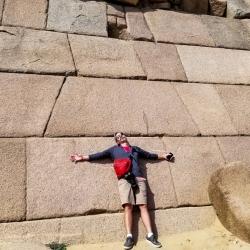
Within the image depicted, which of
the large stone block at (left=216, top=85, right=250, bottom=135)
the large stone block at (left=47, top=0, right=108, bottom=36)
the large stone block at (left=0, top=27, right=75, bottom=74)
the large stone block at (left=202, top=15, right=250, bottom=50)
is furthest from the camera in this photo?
the large stone block at (left=202, top=15, right=250, bottom=50)

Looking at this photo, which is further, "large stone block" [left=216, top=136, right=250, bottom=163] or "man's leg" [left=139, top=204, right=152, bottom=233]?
"large stone block" [left=216, top=136, right=250, bottom=163]

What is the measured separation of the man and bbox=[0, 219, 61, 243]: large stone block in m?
0.72

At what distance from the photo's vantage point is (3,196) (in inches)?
173

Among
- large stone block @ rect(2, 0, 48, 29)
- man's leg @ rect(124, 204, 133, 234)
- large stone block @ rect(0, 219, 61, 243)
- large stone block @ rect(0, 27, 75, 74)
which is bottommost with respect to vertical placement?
large stone block @ rect(0, 219, 61, 243)

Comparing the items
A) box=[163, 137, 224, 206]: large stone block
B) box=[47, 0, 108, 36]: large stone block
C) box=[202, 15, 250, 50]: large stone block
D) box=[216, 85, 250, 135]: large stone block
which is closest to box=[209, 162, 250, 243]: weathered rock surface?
box=[163, 137, 224, 206]: large stone block

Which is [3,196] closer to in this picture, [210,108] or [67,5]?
[210,108]

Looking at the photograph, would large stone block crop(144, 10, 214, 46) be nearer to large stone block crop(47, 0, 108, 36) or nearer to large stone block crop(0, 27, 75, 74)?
large stone block crop(47, 0, 108, 36)

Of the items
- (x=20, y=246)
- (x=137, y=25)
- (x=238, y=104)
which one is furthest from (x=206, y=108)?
(x=20, y=246)

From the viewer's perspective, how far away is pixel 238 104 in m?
6.53

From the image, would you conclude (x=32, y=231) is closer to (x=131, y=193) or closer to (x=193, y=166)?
(x=131, y=193)

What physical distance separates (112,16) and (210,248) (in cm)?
447

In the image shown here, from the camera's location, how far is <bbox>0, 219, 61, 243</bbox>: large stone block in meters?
4.14

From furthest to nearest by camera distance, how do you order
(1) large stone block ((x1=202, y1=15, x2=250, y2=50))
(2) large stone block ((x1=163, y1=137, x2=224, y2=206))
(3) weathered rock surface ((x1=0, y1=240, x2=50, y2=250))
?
(1) large stone block ((x1=202, y1=15, x2=250, y2=50)) → (2) large stone block ((x1=163, y1=137, x2=224, y2=206)) → (3) weathered rock surface ((x1=0, y1=240, x2=50, y2=250))

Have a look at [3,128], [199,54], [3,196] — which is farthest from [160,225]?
[199,54]
